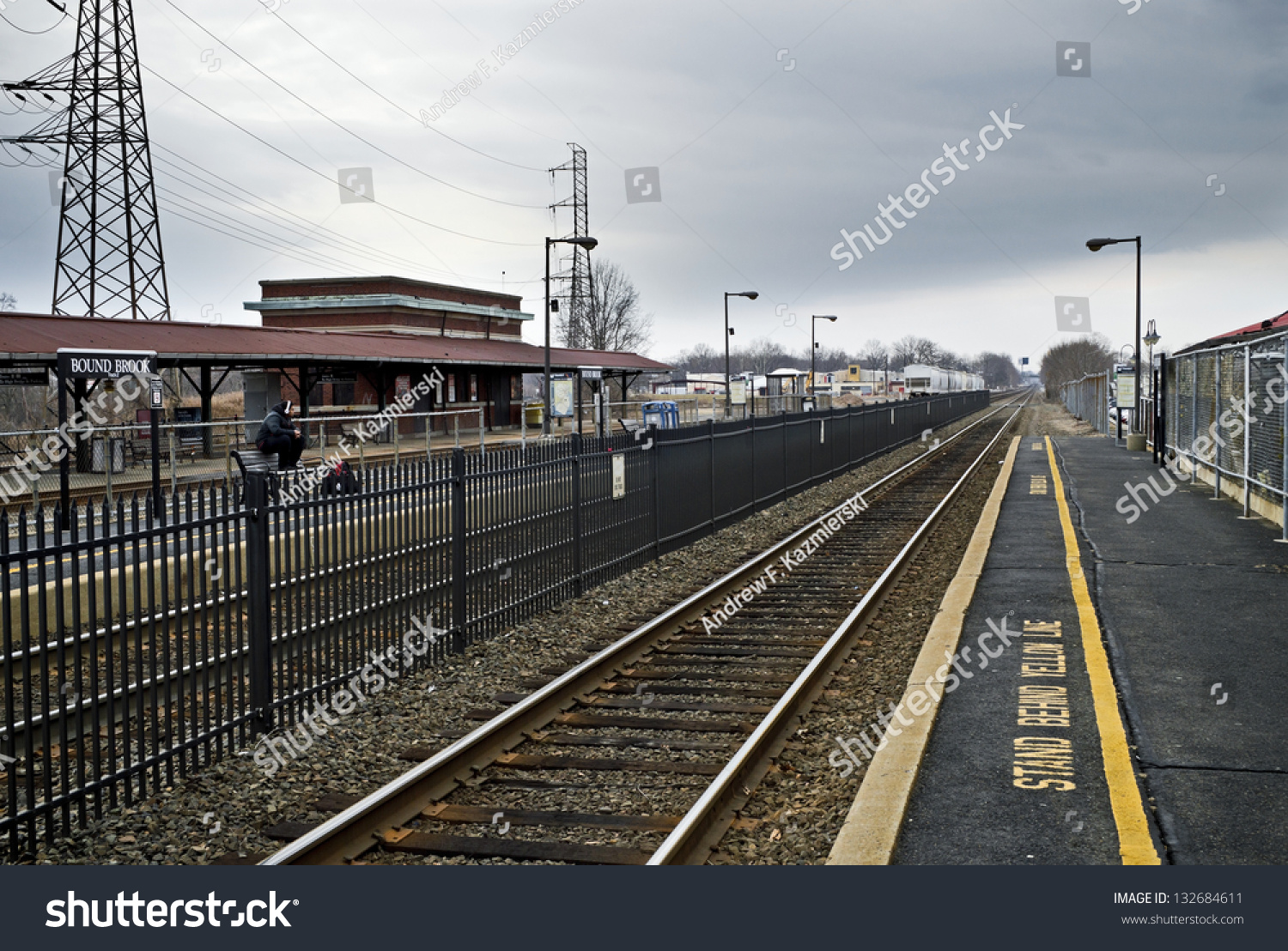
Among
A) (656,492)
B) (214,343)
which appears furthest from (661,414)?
(656,492)

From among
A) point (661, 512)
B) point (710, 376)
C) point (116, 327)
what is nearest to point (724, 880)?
→ point (661, 512)

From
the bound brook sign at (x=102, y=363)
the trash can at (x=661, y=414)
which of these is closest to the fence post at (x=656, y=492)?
the bound brook sign at (x=102, y=363)

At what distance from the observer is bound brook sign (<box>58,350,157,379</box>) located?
585 inches

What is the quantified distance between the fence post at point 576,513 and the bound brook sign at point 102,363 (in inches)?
285

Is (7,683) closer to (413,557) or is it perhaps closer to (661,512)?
(413,557)

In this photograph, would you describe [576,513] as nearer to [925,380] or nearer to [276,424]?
[276,424]

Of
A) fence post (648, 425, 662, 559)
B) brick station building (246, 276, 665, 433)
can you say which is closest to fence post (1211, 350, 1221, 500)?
fence post (648, 425, 662, 559)

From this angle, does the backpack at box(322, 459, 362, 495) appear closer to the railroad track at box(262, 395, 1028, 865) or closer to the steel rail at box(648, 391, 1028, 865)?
the railroad track at box(262, 395, 1028, 865)

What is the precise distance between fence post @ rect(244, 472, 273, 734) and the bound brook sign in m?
9.36

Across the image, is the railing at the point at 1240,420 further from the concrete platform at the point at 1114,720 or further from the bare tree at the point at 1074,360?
the bare tree at the point at 1074,360

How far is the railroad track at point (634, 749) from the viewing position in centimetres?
546

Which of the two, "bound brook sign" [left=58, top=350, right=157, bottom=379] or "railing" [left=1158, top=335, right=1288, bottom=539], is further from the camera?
"railing" [left=1158, top=335, right=1288, bottom=539]

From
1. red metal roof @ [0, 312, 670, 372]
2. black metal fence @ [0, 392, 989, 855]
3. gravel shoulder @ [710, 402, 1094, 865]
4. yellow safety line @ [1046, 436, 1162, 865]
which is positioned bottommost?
gravel shoulder @ [710, 402, 1094, 865]

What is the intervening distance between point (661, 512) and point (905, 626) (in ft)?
15.3
